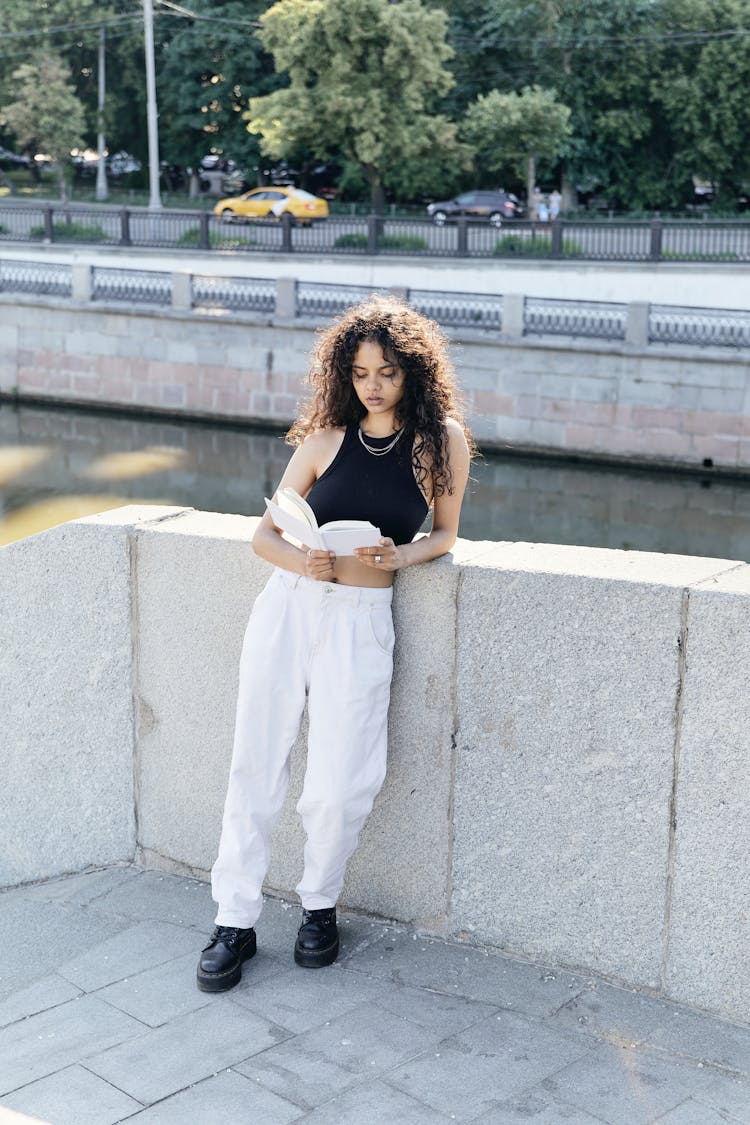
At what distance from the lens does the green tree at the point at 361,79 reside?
3175cm

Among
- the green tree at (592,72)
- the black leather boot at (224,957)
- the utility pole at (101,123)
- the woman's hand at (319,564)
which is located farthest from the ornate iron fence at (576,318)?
the utility pole at (101,123)

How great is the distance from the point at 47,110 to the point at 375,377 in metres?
40.5

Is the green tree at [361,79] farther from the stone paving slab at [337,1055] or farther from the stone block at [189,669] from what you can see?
the stone paving slab at [337,1055]

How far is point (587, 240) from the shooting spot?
77.7 feet

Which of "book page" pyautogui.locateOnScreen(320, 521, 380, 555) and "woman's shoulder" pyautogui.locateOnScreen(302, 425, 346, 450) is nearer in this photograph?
"book page" pyautogui.locateOnScreen(320, 521, 380, 555)

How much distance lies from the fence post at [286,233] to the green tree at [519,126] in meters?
9.73

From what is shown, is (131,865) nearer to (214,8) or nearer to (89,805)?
(89,805)

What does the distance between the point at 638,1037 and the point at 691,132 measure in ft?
119

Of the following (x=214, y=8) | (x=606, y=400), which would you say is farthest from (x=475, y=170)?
(x=606, y=400)

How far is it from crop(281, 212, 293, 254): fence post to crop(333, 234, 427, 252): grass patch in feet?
2.77

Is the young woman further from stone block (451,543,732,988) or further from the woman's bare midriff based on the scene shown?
stone block (451,543,732,988)

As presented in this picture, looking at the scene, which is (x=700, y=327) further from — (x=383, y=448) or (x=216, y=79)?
(x=216, y=79)

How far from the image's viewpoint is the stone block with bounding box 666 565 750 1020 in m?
2.93

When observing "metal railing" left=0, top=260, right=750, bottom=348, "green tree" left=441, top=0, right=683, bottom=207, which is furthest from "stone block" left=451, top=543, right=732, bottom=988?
"green tree" left=441, top=0, right=683, bottom=207
